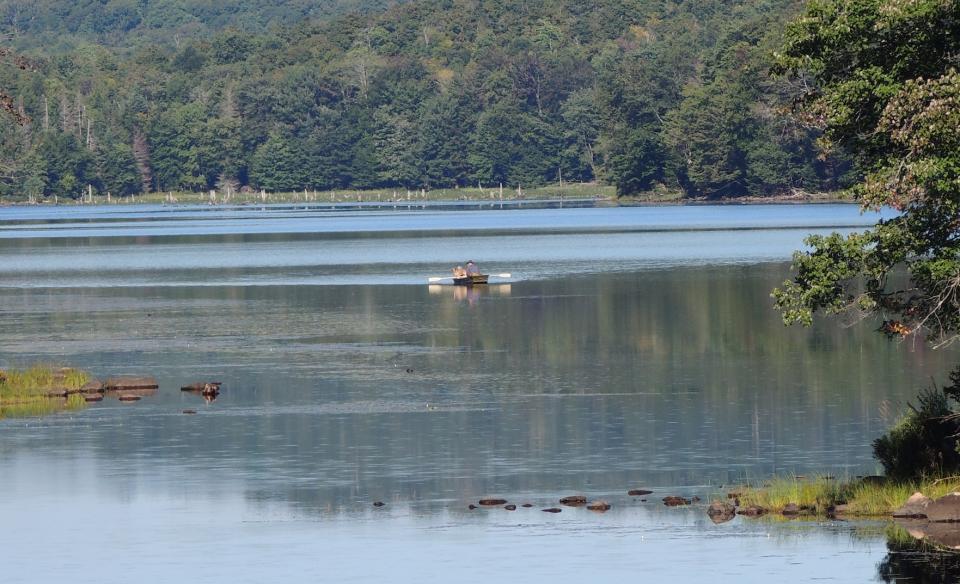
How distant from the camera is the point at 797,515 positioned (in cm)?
2653

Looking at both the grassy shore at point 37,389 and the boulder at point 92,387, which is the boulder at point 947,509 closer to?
the grassy shore at point 37,389

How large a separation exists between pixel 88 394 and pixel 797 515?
69.6 feet

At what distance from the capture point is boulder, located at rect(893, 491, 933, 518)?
25.3 metres

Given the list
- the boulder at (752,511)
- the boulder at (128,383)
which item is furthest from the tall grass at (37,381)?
the boulder at (752,511)

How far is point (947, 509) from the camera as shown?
24.9 metres

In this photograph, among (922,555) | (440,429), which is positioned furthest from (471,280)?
(922,555)

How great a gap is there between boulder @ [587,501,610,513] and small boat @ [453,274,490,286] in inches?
1819

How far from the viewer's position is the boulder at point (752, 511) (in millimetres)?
26797

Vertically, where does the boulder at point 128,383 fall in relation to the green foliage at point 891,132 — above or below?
below

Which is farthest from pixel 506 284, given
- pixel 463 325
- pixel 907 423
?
pixel 907 423

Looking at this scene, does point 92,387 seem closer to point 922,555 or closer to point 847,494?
point 847,494

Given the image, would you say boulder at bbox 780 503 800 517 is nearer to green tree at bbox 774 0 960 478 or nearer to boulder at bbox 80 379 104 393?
green tree at bbox 774 0 960 478

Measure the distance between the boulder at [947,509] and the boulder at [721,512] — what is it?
305 cm

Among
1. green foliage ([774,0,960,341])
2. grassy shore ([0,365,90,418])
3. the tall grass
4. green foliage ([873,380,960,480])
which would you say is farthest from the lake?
green foliage ([774,0,960,341])
